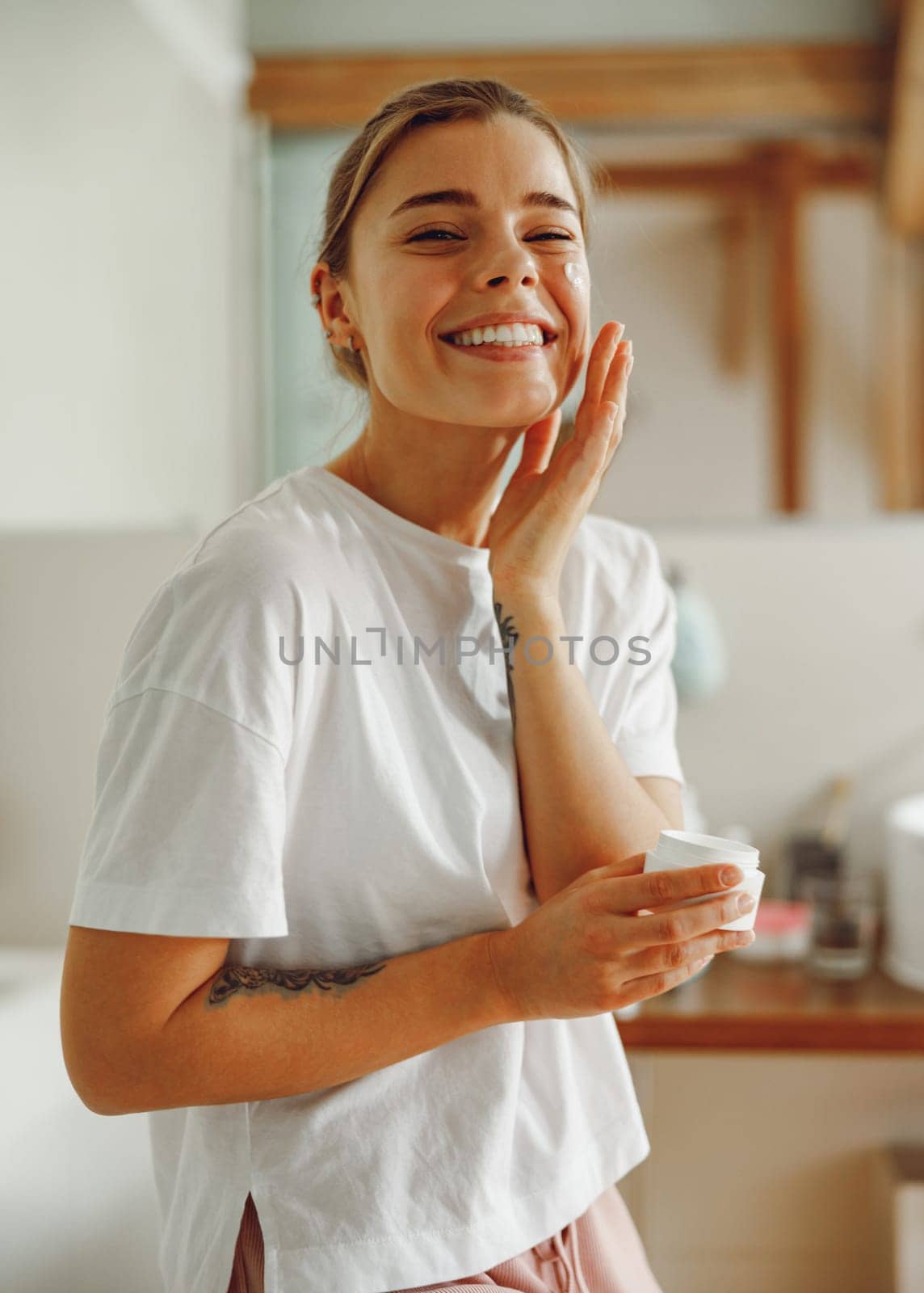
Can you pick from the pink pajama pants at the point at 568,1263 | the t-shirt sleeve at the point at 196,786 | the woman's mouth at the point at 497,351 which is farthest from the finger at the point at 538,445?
the pink pajama pants at the point at 568,1263

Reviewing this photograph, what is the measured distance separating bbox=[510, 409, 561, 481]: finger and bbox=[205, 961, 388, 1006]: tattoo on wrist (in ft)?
1.29

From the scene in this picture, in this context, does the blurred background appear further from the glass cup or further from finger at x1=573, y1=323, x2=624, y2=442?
finger at x1=573, y1=323, x2=624, y2=442

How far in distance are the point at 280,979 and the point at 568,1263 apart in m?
0.31

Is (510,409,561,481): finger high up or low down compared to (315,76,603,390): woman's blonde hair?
down

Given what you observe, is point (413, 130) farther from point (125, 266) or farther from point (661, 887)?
point (125, 266)

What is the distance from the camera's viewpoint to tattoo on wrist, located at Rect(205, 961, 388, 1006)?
718 millimetres

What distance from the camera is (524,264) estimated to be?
2.61 ft

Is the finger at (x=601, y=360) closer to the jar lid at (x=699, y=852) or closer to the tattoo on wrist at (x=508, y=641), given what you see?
the tattoo on wrist at (x=508, y=641)

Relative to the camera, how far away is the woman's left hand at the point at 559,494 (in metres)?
0.85

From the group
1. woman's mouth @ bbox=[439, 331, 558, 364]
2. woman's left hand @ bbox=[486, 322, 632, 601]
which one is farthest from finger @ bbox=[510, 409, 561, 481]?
woman's mouth @ bbox=[439, 331, 558, 364]

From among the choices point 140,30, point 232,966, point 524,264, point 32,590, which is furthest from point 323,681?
point 140,30

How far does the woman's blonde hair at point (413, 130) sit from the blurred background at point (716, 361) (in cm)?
94

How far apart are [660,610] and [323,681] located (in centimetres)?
35

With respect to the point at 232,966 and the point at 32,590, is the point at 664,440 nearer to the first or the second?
the point at 32,590
